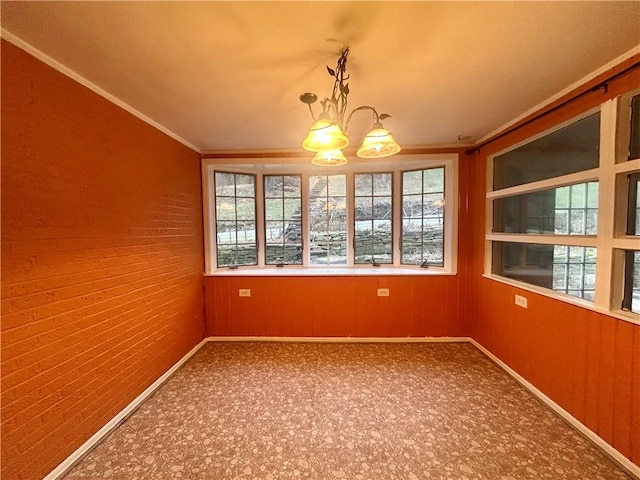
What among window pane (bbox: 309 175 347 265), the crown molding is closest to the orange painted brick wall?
the crown molding

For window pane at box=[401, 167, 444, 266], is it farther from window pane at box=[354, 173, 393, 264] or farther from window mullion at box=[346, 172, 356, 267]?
window mullion at box=[346, 172, 356, 267]

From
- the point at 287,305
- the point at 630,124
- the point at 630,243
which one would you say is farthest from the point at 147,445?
the point at 630,124

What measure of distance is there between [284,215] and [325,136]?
2220 millimetres

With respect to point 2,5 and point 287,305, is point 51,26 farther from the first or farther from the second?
point 287,305

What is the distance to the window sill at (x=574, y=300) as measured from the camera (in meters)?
1.44

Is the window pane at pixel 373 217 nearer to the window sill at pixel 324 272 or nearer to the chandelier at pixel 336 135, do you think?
the window sill at pixel 324 272

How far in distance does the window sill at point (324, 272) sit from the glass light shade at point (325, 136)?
1928 millimetres

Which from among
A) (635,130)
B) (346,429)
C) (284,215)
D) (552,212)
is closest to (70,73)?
(284,215)

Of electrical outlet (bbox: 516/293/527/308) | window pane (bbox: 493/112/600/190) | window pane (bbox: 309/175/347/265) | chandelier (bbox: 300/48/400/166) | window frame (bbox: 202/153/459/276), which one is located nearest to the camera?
chandelier (bbox: 300/48/400/166)

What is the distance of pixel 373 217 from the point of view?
135 inches

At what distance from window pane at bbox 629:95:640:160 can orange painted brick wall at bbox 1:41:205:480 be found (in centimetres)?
341

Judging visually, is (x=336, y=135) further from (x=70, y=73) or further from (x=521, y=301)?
(x=521, y=301)

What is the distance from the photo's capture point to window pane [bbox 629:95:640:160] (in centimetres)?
144

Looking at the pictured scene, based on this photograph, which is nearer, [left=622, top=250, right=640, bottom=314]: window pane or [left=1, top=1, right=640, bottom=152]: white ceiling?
[left=1, top=1, right=640, bottom=152]: white ceiling
